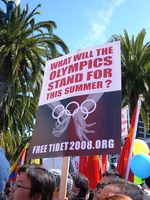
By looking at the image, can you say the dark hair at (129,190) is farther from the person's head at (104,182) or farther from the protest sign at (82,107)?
the protest sign at (82,107)

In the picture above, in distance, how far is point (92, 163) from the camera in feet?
19.6

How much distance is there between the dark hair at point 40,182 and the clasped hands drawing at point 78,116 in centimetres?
136

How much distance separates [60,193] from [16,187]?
3.15 feet

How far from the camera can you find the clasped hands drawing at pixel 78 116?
3992mm

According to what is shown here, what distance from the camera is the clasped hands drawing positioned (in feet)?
13.1

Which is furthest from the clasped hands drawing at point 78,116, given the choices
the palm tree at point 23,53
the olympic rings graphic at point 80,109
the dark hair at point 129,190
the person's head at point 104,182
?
the palm tree at point 23,53

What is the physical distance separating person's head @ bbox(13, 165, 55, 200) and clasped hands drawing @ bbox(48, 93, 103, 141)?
137 cm

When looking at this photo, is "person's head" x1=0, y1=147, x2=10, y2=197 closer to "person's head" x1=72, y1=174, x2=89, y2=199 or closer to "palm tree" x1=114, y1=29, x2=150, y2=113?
"person's head" x1=72, y1=174, x2=89, y2=199

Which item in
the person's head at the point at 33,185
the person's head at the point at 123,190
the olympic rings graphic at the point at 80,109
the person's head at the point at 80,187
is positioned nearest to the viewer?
the person's head at the point at 123,190

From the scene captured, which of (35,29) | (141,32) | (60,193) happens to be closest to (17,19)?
(35,29)

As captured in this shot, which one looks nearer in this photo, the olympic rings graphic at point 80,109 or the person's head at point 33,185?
the person's head at point 33,185

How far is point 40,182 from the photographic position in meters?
2.56

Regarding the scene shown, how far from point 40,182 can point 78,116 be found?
1592 millimetres

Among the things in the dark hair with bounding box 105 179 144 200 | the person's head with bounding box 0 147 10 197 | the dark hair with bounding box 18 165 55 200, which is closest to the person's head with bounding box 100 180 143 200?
the dark hair with bounding box 105 179 144 200
